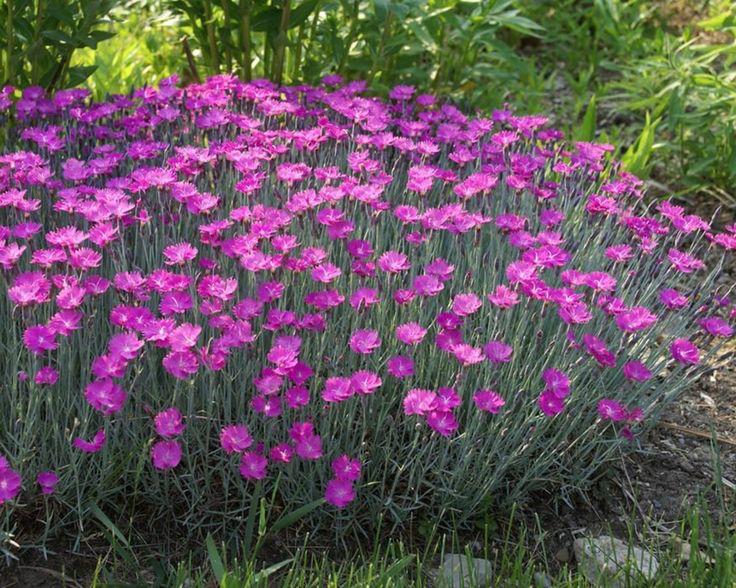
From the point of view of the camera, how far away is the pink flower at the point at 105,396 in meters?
1.97

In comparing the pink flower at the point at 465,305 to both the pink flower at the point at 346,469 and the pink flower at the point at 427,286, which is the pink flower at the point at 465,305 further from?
the pink flower at the point at 346,469

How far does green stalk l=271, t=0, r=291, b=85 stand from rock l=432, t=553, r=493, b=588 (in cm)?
233

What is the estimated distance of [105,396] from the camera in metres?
1.98

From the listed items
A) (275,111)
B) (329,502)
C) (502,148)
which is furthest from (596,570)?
(275,111)

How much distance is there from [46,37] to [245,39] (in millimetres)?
796

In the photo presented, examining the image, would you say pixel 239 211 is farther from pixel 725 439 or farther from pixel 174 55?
pixel 174 55

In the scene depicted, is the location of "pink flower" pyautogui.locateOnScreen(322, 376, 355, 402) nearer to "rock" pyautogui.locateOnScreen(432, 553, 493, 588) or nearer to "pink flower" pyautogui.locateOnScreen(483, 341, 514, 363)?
"pink flower" pyautogui.locateOnScreen(483, 341, 514, 363)

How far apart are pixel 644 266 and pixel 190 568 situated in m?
1.62

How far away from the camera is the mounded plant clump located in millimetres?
2123

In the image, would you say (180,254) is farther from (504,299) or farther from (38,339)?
(504,299)

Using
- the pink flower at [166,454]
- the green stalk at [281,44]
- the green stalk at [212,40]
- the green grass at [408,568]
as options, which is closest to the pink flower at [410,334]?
the green grass at [408,568]

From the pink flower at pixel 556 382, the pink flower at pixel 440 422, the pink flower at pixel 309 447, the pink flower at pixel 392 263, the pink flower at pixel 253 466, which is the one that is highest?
the pink flower at pixel 392 263

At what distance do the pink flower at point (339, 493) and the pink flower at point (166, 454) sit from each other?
1.11 ft

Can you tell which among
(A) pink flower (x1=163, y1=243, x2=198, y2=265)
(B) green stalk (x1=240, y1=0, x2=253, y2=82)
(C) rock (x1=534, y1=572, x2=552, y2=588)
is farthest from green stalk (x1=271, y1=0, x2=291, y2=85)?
(C) rock (x1=534, y1=572, x2=552, y2=588)
